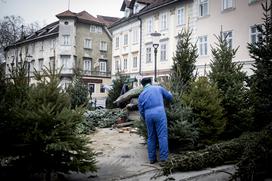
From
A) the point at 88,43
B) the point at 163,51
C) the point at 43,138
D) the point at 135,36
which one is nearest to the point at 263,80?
the point at 43,138

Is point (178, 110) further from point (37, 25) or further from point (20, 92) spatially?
point (37, 25)

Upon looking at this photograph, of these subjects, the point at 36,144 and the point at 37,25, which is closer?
the point at 36,144

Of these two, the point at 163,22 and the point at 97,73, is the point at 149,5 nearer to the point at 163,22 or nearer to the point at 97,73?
the point at 163,22

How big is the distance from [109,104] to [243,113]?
13.2 meters

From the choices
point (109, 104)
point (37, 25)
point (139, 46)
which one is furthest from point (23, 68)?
point (37, 25)

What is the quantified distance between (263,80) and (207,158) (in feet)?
12.8

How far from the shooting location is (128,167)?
7.07 metres

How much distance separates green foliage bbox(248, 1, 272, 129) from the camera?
9547 mm

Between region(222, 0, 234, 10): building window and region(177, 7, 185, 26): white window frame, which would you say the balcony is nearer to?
region(177, 7, 185, 26): white window frame

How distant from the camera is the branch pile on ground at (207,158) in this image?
6452mm

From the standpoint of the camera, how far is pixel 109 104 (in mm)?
21781

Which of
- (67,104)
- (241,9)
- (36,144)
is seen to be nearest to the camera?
(36,144)

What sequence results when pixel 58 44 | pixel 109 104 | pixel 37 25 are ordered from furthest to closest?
pixel 37 25 < pixel 58 44 < pixel 109 104

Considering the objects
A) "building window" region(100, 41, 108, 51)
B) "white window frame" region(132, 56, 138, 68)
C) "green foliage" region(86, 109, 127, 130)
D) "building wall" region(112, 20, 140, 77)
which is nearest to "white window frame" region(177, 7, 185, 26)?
"building wall" region(112, 20, 140, 77)
